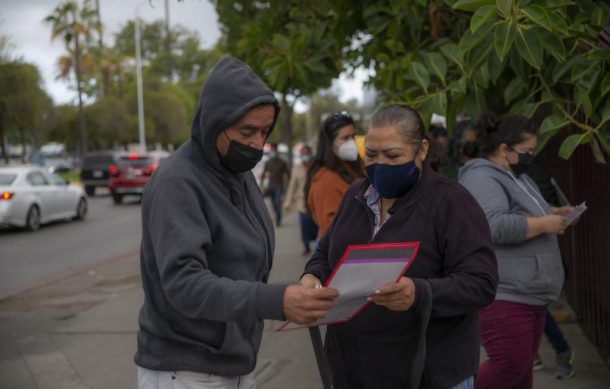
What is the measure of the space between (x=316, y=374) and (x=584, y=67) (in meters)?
2.98

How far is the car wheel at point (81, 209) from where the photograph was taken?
21.7 meters

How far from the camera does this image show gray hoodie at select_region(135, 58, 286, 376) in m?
2.36

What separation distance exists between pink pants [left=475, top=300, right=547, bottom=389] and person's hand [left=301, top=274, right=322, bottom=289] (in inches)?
53.6

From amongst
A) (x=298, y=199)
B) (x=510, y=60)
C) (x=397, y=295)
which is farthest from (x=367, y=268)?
(x=298, y=199)

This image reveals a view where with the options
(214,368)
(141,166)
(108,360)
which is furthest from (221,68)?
(141,166)

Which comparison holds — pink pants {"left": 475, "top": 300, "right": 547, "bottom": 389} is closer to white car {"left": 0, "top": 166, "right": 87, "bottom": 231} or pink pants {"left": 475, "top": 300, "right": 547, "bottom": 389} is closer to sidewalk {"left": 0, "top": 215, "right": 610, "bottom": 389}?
sidewalk {"left": 0, "top": 215, "right": 610, "bottom": 389}

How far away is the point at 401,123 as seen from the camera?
2.90m

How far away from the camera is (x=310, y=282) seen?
8.86 ft

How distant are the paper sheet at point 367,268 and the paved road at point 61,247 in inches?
350

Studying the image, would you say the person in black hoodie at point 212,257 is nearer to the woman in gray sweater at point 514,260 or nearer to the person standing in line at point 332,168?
the woman in gray sweater at point 514,260

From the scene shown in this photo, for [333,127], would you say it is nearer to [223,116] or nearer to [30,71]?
[223,116]

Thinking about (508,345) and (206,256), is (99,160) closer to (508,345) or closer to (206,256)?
(508,345)

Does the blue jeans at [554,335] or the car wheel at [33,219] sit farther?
the car wheel at [33,219]

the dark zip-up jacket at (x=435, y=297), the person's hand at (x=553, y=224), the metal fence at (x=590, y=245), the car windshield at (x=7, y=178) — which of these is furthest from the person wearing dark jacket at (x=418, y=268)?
the car windshield at (x=7, y=178)
